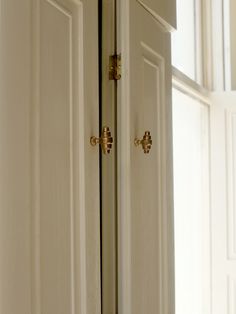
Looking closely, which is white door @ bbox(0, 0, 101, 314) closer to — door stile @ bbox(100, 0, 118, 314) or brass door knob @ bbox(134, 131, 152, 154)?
door stile @ bbox(100, 0, 118, 314)

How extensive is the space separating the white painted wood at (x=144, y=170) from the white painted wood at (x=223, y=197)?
167 cm

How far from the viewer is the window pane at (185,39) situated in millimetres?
3268

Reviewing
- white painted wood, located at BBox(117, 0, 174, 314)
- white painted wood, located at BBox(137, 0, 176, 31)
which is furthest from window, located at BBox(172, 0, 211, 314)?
white painted wood, located at BBox(117, 0, 174, 314)

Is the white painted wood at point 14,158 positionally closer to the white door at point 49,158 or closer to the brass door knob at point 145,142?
the white door at point 49,158

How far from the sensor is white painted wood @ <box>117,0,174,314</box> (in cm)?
152

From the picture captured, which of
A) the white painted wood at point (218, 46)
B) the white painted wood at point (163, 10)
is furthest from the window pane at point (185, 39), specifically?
the white painted wood at point (163, 10)

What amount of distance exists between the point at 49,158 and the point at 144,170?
614mm

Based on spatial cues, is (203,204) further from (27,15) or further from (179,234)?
(27,15)

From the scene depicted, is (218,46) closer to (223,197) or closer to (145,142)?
(223,197)

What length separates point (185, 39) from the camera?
3463mm

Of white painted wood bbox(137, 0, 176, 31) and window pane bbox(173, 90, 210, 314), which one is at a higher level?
white painted wood bbox(137, 0, 176, 31)

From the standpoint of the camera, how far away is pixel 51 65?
44.9 inches

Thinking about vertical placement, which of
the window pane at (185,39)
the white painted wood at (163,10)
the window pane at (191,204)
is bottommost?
the window pane at (191,204)

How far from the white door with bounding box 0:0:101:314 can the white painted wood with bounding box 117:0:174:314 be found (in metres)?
0.15
